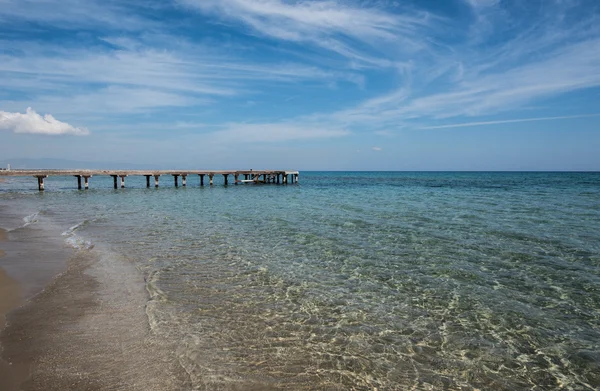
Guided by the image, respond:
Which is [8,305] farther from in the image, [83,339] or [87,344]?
[87,344]

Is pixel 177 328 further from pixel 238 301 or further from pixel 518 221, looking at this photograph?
pixel 518 221

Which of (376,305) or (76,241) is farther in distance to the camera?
(76,241)

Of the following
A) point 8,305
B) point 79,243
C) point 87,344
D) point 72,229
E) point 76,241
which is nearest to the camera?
point 87,344

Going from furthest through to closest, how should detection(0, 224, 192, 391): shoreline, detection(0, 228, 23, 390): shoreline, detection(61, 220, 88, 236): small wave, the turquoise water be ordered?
1. detection(61, 220, 88, 236): small wave
2. the turquoise water
3. detection(0, 224, 192, 391): shoreline
4. detection(0, 228, 23, 390): shoreline

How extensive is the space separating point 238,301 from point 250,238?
6451mm

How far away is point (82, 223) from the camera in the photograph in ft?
57.4

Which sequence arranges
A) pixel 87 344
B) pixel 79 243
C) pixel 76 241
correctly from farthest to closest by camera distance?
1. pixel 76 241
2. pixel 79 243
3. pixel 87 344

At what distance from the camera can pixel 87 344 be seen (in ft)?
17.0

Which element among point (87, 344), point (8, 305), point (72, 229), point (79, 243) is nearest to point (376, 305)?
point (87, 344)

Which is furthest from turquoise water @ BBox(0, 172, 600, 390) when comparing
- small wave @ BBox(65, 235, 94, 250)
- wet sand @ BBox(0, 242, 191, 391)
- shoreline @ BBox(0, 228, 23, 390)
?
shoreline @ BBox(0, 228, 23, 390)

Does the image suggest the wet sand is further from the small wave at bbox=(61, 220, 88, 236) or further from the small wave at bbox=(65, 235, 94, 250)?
the small wave at bbox=(61, 220, 88, 236)

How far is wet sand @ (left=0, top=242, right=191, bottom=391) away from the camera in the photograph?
4.26 metres

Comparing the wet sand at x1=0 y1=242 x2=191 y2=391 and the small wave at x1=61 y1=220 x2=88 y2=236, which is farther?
the small wave at x1=61 y1=220 x2=88 y2=236

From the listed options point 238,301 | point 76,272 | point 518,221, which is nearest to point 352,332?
point 238,301
